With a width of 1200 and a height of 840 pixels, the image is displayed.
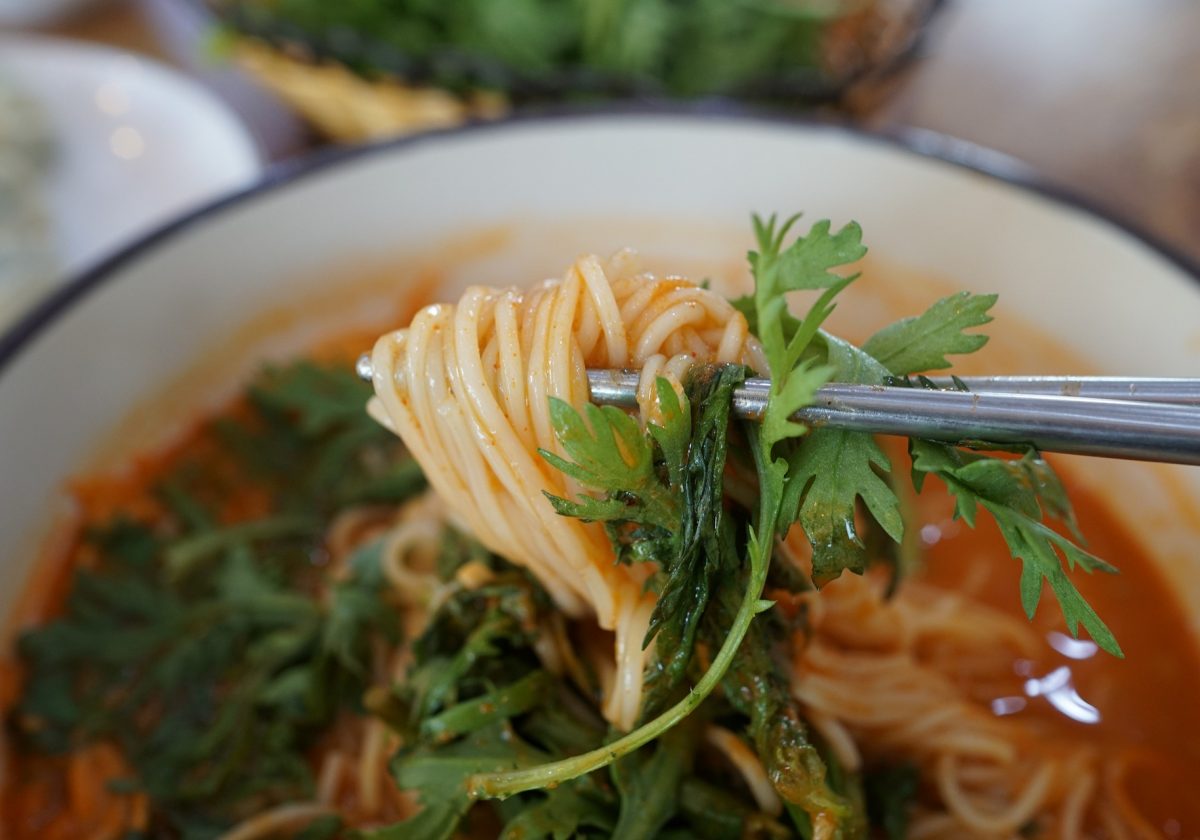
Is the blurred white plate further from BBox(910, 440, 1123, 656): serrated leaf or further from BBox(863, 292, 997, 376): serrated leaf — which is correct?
BBox(910, 440, 1123, 656): serrated leaf

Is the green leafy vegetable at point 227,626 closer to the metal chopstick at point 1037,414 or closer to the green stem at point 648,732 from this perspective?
the green stem at point 648,732

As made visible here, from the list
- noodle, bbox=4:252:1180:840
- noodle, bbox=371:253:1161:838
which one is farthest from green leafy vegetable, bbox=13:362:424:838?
noodle, bbox=371:253:1161:838

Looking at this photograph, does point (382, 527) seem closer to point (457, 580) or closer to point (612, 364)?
point (457, 580)

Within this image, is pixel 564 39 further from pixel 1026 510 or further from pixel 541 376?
pixel 1026 510

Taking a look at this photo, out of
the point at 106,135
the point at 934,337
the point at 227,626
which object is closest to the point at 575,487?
the point at 934,337

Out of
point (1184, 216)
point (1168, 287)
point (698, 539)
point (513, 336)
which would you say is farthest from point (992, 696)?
point (1184, 216)
